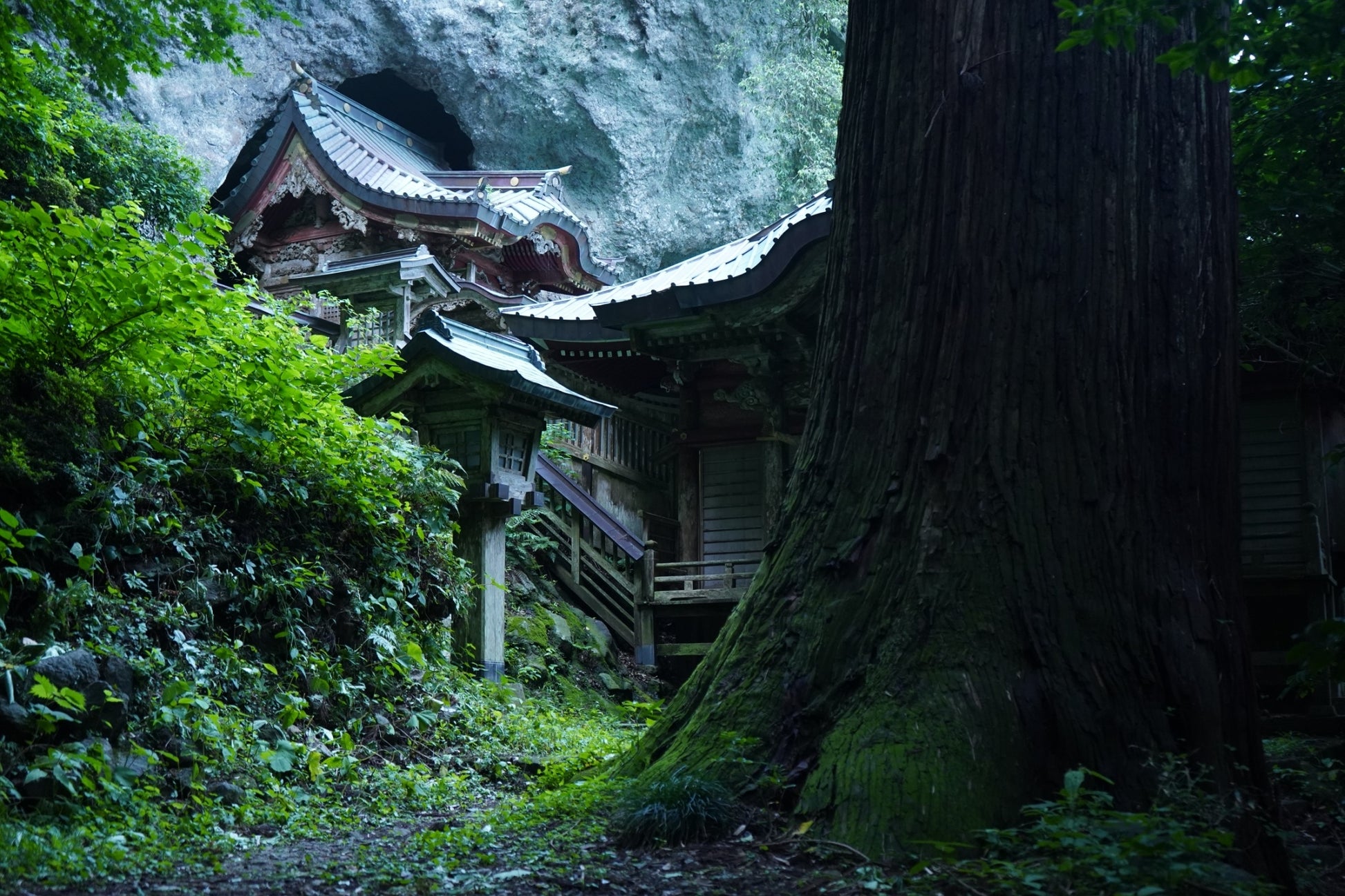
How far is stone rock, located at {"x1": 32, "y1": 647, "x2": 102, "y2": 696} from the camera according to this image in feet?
13.4

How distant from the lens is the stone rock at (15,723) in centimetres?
395

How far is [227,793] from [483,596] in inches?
138

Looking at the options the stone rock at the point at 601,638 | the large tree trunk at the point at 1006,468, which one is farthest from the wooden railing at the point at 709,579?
the large tree trunk at the point at 1006,468

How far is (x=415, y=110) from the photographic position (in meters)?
27.0

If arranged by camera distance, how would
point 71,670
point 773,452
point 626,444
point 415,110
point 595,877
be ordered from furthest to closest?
point 415,110 < point 626,444 < point 773,452 < point 71,670 < point 595,877

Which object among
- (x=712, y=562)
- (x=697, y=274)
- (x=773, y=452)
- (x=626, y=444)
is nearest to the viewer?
(x=712, y=562)

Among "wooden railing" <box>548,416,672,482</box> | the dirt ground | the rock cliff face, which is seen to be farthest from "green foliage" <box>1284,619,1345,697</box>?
the rock cliff face

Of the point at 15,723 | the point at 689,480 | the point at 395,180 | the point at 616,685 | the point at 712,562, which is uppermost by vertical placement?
the point at 395,180

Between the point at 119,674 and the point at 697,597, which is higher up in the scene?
the point at 119,674

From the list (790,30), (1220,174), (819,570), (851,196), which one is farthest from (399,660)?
(790,30)

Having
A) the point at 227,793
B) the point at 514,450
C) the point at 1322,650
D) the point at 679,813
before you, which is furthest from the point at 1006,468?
→ the point at 514,450

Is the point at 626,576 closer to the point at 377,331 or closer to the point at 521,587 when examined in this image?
the point at 521,587

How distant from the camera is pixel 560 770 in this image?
577 cm

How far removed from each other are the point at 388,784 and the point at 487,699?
207cm
